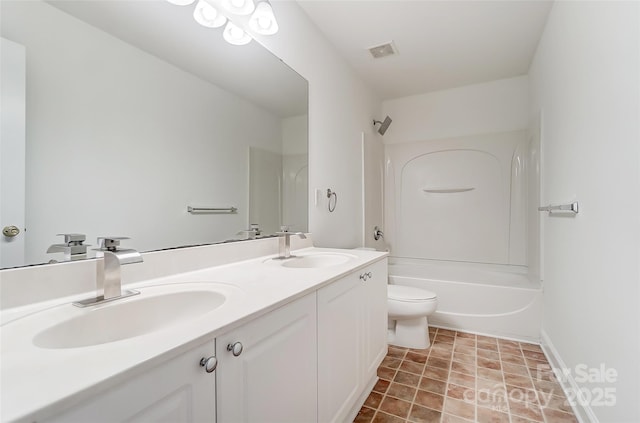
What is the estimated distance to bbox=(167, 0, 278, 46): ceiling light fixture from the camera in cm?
133

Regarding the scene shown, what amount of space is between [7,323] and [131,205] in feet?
1.47

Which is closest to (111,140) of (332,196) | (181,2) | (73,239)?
(73,239)

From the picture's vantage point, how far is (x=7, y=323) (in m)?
0.65

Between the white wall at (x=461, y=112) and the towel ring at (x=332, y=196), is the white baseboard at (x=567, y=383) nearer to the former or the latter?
the towel ring at (x=332, y=196)

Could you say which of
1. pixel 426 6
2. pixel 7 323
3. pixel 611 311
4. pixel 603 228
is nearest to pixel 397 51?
pixel 426 6

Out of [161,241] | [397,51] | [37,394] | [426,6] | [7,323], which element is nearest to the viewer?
[37,394]

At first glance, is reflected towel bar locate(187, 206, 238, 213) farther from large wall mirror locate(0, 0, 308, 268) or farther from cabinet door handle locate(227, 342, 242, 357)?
cabinet door handle locate(227, 342, 242, 357)

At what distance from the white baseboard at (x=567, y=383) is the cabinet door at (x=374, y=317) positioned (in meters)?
0.94

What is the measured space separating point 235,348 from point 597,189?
5.06ft

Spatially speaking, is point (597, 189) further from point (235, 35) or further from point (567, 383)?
point (235, 35)

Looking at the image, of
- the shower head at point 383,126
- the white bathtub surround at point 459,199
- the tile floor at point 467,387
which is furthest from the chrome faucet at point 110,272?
the white bathtub surround at point 459,199

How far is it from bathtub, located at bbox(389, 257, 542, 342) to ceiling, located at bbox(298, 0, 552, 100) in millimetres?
1974

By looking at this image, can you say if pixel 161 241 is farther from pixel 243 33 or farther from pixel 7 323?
pixel 243 33

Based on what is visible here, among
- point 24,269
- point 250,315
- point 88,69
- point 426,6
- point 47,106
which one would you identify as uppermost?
point 426,6
